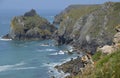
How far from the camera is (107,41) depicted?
112m

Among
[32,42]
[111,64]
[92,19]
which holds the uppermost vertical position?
[111,64]

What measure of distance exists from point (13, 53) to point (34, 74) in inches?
1640

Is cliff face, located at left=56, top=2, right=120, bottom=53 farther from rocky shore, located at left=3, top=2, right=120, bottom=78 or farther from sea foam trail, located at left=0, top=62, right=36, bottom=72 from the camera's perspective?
sea foam trail, located at left=0, top=62, right=36, bottom=72

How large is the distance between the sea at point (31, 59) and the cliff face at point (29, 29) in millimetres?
8550

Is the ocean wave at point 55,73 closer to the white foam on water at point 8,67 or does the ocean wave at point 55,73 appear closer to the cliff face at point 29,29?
the white foam on water at point 8,67

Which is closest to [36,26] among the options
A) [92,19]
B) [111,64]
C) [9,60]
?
[92,19]

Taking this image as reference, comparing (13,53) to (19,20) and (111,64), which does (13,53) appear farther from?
(111,64)

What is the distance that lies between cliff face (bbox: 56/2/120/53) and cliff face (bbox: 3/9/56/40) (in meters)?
12.8

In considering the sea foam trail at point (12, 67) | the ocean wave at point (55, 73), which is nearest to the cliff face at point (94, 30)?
the ocean wave at point (55, 73)

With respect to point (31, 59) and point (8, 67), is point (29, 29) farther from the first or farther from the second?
point (8, 67)

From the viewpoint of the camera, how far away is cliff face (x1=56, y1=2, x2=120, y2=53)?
4587 inches

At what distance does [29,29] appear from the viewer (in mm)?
171250

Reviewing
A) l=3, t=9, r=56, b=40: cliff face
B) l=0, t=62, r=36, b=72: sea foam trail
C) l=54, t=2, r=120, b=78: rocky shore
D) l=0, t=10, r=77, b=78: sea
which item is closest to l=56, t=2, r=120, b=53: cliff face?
l=54, t=2, r=120, b=78: rocky shore

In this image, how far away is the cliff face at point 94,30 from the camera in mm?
116500
